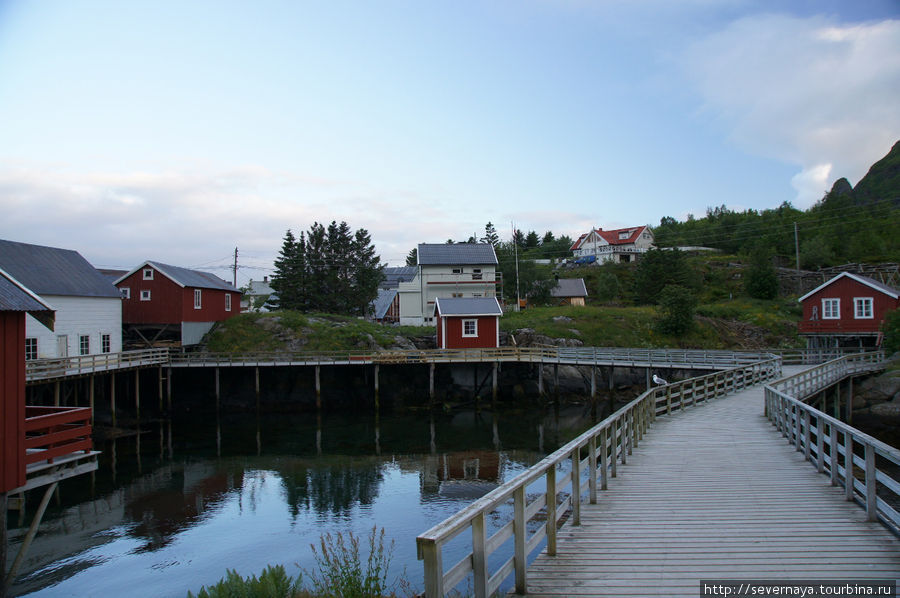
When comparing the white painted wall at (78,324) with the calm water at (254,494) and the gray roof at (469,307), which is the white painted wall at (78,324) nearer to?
the calm water at (254,494)

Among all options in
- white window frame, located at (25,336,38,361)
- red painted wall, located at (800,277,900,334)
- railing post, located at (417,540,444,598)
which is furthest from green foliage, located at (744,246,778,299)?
railing post, located at (417,540,444,598)

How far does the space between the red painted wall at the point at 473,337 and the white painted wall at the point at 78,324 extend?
65.0 feet

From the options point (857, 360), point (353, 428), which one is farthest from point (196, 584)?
point (857, 360)

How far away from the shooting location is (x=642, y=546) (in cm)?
696

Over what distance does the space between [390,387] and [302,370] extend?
5827 mm

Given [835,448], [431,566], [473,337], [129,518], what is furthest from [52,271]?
[835,448]

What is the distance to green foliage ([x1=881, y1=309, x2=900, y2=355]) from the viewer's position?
30188 mm

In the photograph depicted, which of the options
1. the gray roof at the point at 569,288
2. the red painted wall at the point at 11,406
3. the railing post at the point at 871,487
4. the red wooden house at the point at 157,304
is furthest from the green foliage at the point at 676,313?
the red painted wall at the point at 11,406

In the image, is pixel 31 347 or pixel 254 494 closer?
pixel 254 494

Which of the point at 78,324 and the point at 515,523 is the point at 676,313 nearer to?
the point at 78,324

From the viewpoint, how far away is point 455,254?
170ft

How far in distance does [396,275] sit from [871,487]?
81.7 metres

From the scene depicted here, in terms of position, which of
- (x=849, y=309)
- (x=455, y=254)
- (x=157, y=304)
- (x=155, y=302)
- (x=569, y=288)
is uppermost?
(x=455, y=254)

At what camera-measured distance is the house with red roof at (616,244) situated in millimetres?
82812
